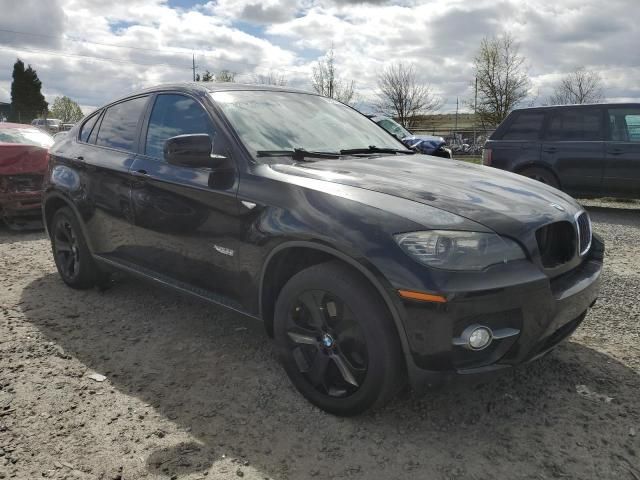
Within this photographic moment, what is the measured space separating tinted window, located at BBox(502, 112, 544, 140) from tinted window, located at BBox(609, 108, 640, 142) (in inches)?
42.4

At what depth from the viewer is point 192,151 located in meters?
2.99

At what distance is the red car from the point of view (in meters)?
7.16

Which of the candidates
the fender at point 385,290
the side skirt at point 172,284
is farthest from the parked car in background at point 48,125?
the fender at point 385,290

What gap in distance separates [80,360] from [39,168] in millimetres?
4841

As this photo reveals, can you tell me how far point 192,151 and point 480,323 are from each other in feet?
5.71

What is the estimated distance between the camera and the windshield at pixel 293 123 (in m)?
3.28

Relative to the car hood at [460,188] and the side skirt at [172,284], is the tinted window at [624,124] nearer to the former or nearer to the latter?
the car hood at [460,188]

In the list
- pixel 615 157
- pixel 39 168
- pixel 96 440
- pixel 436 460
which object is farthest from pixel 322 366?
pixel 615 157

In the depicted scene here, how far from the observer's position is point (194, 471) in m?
2.36

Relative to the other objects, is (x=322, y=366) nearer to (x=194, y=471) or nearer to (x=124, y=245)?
(x=194, y=471)

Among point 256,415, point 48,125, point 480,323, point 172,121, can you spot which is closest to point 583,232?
point 480,323

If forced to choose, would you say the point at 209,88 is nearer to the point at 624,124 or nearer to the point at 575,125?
the point at 575,125

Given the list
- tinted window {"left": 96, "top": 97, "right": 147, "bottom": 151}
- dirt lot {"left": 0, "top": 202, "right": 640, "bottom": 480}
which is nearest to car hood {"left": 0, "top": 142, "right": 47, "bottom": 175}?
tinted window {"left": 96, "top": 97, "right": 147, "bottom": 151}

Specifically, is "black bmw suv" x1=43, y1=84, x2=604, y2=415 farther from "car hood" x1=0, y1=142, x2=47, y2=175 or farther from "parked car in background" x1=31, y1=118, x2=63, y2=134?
"parked car in background" x1=31, y1=118, x2=63, y2=134
